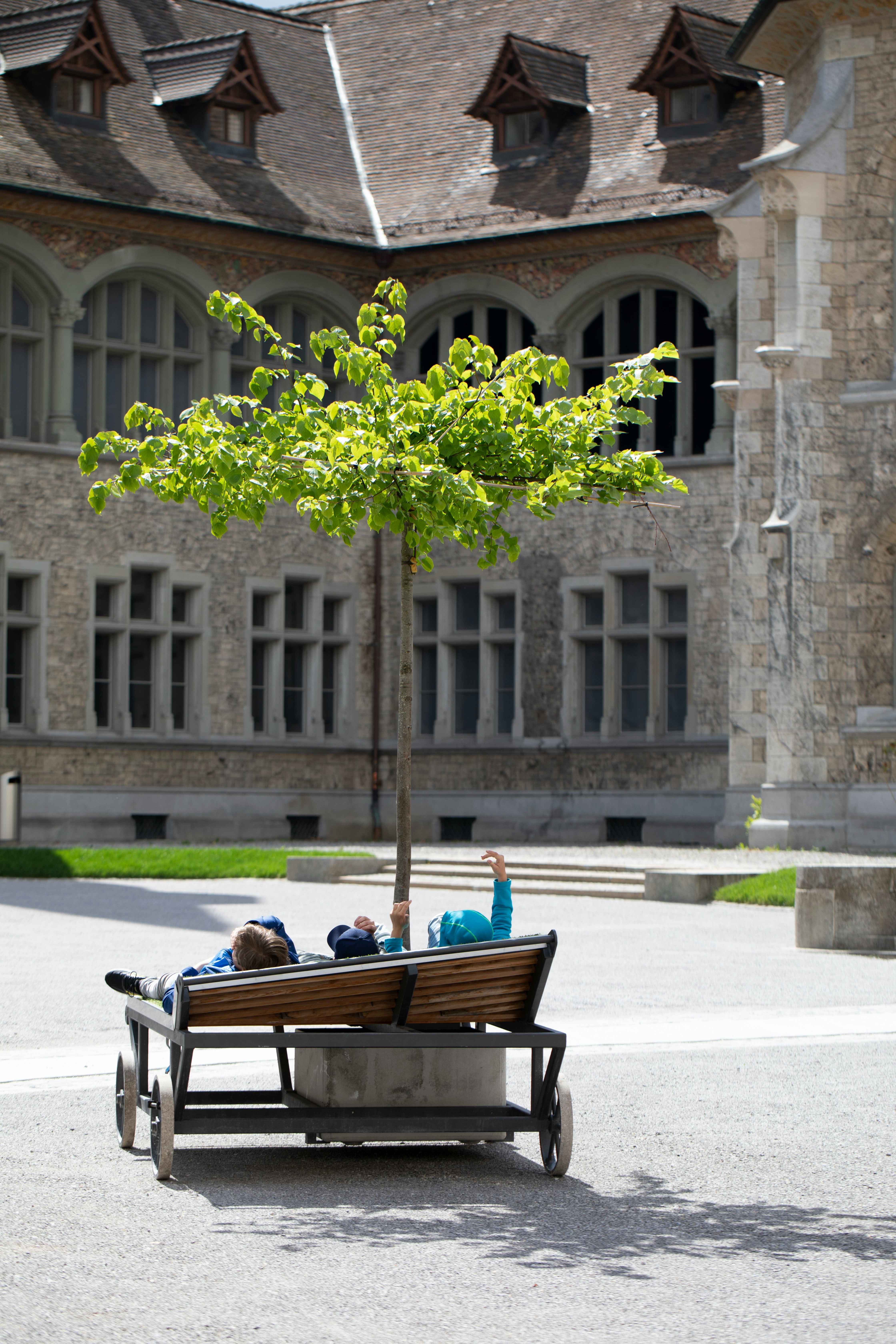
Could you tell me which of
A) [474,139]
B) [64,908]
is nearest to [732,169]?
[474,139]

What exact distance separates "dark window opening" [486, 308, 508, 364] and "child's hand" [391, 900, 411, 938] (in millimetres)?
22403

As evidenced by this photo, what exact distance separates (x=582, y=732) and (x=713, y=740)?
2.21 metres

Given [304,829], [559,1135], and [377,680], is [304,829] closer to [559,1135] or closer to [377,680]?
[377,680]

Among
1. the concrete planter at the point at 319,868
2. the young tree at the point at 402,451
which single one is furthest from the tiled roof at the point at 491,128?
the young tree at the point at 402,451

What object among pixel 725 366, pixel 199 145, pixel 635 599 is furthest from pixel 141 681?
pixel 725 366

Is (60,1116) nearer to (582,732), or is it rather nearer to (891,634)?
(891,634)

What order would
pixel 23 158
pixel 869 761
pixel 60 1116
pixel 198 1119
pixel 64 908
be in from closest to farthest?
pixel 198 1119 < pixel 60 1116 < pixel 64 908 < pixel 869 761 < pixel 23 158

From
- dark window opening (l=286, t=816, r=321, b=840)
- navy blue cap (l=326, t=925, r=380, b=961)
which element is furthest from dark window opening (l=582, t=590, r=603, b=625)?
navy blue cap (l=326, t=925, r=380, b=961)

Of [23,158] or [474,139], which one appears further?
[474,139]

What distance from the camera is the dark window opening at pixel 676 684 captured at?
27.6m

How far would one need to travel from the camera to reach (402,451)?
320 inches

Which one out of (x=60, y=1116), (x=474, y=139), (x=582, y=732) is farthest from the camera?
(x=474, y=139)

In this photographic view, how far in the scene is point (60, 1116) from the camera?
7438mm

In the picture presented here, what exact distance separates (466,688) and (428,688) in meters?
0.68
